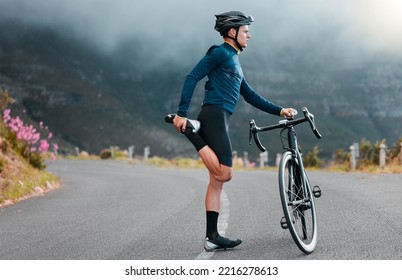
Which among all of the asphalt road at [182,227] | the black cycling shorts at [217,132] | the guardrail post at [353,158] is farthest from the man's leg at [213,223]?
the guardrail post at [353,158]

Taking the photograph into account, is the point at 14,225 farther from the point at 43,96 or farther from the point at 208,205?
the point at 43,96

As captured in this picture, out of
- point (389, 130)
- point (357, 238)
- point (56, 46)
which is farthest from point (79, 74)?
point (357, 238)

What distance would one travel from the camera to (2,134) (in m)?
15.4

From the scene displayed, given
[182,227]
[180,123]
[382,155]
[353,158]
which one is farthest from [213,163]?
[353,158]

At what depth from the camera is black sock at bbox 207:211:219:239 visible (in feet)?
18.4

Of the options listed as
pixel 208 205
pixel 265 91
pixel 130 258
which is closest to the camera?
pixel 130 258

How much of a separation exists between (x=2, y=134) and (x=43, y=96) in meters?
152

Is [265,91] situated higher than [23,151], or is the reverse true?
[265,91]

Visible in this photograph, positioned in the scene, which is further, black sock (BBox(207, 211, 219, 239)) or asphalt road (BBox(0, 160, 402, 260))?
black sock (BBox(207, 211, 219, 239))

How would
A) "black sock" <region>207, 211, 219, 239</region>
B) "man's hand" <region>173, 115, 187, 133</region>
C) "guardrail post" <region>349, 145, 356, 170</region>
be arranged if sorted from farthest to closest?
"guardrail post" <region>349, 145, 356, 170</region> → "black sock" <region>207, 211, 219, 239</region> → "man's hand" <region>173, 115, 187, 133</region>

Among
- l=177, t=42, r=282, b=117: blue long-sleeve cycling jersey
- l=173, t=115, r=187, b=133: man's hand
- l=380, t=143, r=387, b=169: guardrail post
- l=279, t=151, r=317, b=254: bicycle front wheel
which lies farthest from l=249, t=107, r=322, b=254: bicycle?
l=380, t=143, r=387, b=169: guardrail post

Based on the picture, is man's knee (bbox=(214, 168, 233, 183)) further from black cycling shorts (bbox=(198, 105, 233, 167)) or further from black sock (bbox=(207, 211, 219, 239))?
black sock (bbox=(207, 211, 219, 239))

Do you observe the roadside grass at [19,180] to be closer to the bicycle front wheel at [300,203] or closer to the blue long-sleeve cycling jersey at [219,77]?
the blue long-sleeve cycling jersey at [219,77]

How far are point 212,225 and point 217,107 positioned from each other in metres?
1.04
